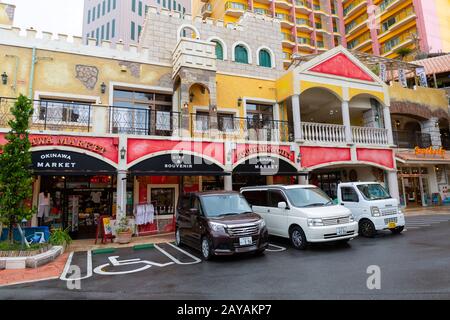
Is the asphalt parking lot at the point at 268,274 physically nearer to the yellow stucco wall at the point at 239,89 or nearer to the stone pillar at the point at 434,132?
the yellow stucco wall at the point at 239,89

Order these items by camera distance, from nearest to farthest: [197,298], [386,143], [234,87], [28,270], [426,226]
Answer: [197,298] < [28,270] < [426,226] < [234,87] < [386,143]

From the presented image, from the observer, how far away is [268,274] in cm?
604

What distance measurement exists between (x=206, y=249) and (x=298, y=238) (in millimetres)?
2901

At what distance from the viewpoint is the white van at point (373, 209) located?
985 centimetres

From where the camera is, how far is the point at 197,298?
190 inches

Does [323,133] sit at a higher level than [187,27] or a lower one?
lower

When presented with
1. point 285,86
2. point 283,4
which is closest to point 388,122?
point 285,86

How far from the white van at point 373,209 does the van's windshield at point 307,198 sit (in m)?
1.81

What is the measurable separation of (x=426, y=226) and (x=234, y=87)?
36.8ft

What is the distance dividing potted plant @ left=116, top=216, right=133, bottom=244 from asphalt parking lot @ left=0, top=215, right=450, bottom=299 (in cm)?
163

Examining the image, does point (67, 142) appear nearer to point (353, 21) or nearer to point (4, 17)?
point (4, 17)

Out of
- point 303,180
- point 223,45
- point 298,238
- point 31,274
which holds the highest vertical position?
point 223,45
